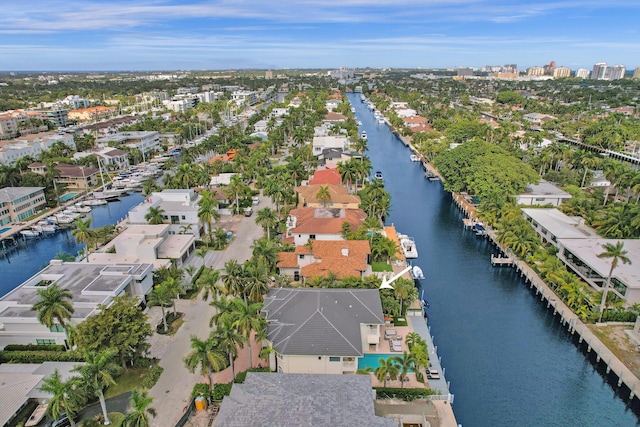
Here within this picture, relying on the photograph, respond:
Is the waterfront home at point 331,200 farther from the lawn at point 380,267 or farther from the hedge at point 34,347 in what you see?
the hedge at point 34,347

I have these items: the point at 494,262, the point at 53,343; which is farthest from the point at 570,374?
the point at 53,343

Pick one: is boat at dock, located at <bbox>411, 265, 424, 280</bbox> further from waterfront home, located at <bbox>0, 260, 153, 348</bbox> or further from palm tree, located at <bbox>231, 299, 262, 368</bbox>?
waterfront home, located at <bbox>0, 260, 153, 348</bbox>

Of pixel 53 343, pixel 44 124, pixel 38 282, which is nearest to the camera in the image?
pixel 53 343

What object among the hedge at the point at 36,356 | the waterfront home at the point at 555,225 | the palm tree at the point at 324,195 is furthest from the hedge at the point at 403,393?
the palm tree at the point at 324,195

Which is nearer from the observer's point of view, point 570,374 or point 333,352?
point 333,352

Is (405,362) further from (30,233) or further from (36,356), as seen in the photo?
(30,233)

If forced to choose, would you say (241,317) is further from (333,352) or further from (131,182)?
(131,182)
